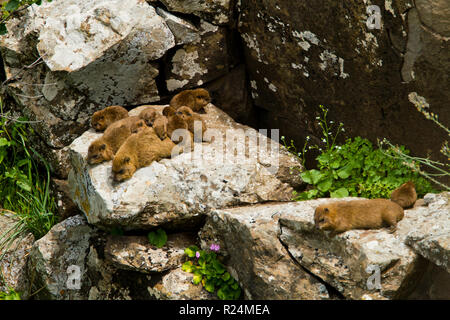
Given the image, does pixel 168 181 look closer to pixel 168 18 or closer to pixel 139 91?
pixel 139 91

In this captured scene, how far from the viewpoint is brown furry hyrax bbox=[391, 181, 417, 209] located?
19.9 feet

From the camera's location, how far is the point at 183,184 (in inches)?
261

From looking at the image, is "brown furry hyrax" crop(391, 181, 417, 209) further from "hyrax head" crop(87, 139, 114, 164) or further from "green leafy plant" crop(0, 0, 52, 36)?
"green leafy plant" crop(0, 0, 52, 36)

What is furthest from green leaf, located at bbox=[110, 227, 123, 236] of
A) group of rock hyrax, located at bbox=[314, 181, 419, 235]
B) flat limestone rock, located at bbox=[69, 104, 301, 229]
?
group of rock hyrax, located at bbox=[314, 181, 419, 235]

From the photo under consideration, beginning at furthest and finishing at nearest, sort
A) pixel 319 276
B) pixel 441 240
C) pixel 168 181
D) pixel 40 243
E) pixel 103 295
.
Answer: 1. pixel 40 243
2. pixel 103 295
3. pixel 168 181
4. pixel 319 276
5. pixel 441 240

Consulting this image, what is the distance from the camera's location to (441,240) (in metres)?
5.29

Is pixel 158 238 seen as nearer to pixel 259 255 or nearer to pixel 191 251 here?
pixel 191 251

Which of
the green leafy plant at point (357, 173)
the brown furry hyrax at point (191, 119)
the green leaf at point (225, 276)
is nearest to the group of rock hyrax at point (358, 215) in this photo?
the green leafy plant at point (357, 173)

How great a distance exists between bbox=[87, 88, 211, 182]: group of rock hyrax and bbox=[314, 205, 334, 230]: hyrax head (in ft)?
6.35

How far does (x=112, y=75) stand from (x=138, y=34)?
24.4 inches

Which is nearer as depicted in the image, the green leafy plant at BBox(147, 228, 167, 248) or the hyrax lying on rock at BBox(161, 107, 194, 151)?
the green leafy plant at BBox(147, 228, 167, 248)

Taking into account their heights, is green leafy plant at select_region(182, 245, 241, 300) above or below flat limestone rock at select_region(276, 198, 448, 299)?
below

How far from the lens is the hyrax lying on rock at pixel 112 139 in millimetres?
6703

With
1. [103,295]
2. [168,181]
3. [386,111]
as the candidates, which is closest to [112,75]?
[168,181]
